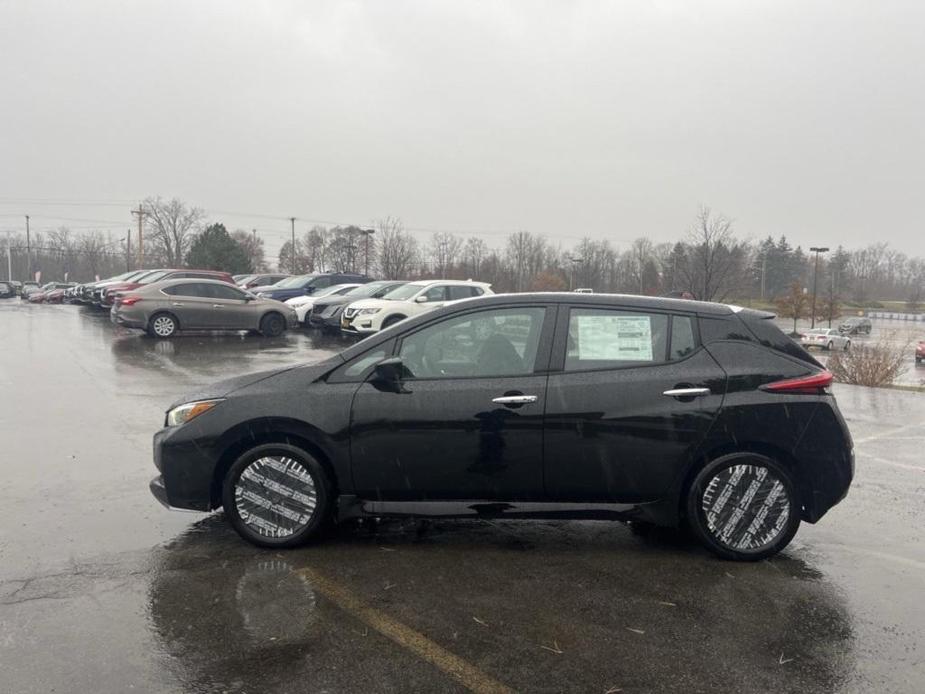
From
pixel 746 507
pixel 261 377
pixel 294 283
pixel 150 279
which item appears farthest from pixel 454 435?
pixel 150 279

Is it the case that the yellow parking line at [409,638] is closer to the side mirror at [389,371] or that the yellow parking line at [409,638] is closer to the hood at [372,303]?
the side mirror at [389,371]

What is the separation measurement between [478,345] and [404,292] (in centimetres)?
1489

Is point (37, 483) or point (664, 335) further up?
point (664, 335)

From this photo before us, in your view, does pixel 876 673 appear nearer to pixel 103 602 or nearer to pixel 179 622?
pixel 179 622

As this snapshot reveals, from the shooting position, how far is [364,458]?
14.4 ft

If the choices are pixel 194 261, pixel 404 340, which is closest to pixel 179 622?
pixel 404 340

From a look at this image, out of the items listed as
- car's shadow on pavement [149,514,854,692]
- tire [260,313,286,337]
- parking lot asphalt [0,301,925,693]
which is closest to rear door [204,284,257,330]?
tire [260,313,286,337]

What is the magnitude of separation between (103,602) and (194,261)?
52.8m

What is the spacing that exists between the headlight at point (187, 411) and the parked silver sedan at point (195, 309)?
14415 mm

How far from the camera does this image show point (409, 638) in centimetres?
341

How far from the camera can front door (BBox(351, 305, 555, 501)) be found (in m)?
4.35

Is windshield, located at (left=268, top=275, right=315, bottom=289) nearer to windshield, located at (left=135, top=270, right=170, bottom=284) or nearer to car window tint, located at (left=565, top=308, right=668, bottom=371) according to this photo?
windshield, located at (left=135, top=270, right=170, bottom=284)

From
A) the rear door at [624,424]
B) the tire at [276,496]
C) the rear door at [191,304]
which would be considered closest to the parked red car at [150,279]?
the rear door at [191,304]

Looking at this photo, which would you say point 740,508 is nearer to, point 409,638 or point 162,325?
point 409,638
